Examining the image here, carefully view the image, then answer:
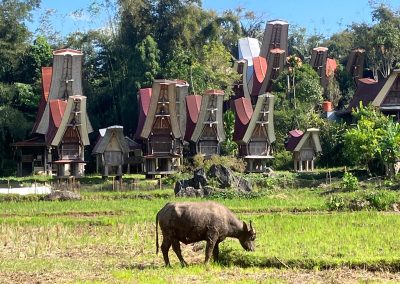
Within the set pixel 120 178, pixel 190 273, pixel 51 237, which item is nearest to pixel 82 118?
pixel 120 178

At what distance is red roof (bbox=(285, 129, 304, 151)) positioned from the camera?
122 feet

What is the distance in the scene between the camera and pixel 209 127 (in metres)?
36.8

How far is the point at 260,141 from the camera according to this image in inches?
1464

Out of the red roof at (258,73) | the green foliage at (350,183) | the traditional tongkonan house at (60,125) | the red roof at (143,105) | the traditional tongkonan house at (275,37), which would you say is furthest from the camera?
the traditional tongkonan house at (275,37)

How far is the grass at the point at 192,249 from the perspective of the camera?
1067 cm

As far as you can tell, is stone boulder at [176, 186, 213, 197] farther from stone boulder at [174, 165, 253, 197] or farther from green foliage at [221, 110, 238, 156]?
green foliage at [221, 110, 238, 156]

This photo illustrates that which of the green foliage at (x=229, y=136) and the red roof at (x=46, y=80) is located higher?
the red roof at (x=46, y=80)

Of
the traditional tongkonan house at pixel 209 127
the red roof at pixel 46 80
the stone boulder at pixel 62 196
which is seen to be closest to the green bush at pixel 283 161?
the traditional tongkonan house at pixel 209 127

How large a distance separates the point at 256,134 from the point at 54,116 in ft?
38.1

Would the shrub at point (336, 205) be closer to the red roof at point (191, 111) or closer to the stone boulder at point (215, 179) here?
the stone boulder at point (215, 179)

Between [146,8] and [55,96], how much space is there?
35.9 feet

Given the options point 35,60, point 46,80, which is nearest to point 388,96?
point 46,80

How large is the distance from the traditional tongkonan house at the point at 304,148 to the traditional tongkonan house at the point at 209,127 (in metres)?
4.25

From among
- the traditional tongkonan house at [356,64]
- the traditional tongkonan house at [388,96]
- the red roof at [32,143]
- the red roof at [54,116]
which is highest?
the traditional tongkonan house at [356,64]
